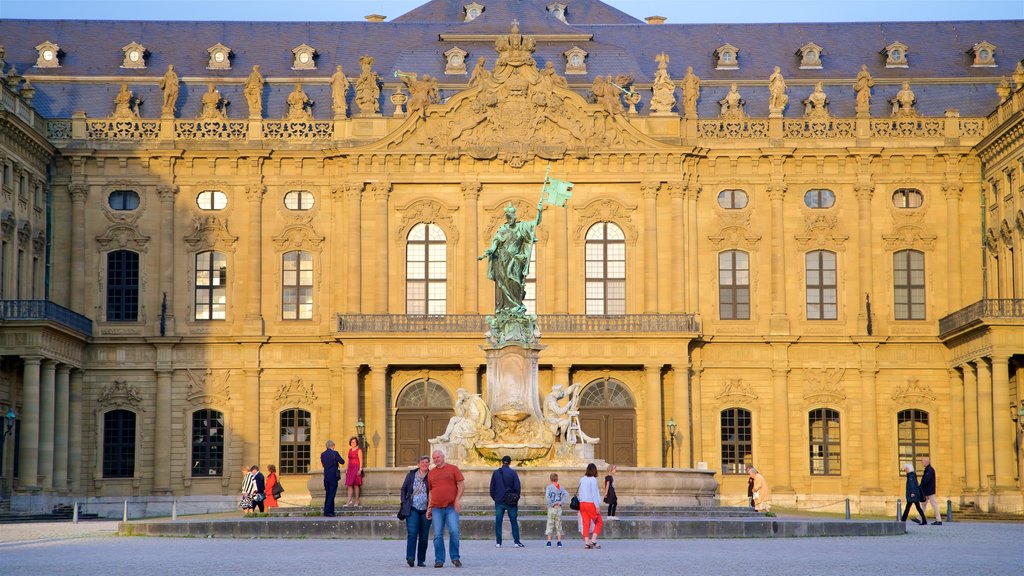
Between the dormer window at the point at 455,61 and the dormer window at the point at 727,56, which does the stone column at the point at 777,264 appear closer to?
the dormer window at the point at 727,56

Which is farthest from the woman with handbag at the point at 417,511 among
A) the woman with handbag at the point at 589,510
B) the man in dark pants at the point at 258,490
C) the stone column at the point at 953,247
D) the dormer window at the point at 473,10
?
the dormer window at the point at 473,10

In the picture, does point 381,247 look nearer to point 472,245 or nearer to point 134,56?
point 472,245

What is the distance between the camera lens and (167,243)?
6062cm

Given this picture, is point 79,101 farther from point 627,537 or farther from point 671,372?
point 627,537

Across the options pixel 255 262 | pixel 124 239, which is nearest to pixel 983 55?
pixel 255 262

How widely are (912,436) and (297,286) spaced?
21688 millimetres

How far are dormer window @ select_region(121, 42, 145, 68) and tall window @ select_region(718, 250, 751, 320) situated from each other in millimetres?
22242

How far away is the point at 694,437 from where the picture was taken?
2345 inches

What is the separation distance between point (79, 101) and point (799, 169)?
25575 mm

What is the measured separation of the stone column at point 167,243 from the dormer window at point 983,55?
29427mm

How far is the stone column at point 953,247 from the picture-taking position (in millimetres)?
60500

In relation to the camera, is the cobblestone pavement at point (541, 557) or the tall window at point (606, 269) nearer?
the cobblestone pavement at point (541, 557)

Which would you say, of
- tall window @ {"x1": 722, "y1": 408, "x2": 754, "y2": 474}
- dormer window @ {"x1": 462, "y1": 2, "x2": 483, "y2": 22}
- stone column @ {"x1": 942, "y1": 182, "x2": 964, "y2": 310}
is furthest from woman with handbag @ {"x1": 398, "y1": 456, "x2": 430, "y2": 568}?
dormer window @ {"x1": 462, "y1": 2, "x2": 483, "y2": 22}

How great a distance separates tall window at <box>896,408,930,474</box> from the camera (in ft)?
197
